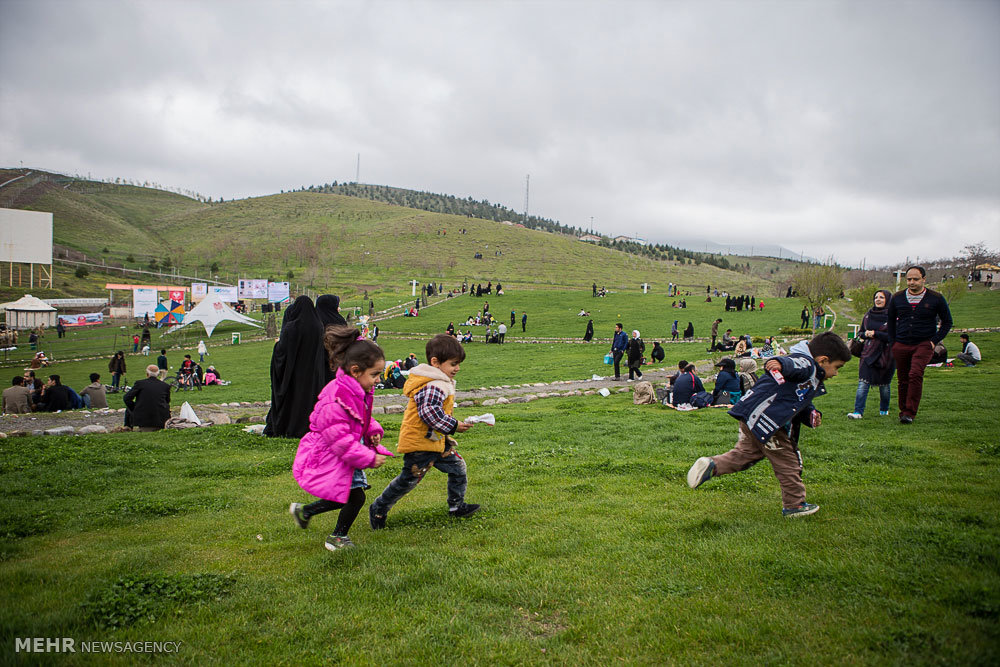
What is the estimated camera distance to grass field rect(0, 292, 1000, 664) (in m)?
2.95

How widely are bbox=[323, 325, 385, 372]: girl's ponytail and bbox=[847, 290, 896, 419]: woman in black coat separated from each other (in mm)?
8025

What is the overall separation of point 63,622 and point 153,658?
724mm

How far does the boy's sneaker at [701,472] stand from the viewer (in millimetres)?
4871

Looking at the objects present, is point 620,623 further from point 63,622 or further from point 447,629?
point 63,622

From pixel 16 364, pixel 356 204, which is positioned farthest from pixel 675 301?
pixel 356 204

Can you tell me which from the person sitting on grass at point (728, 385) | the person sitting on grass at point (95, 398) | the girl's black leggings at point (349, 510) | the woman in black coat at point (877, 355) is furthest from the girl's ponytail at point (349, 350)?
the person sitting on grass at point (95, 398)

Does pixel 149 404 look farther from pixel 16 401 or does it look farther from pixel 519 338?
pixel 519 338

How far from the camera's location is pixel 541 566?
392 cm

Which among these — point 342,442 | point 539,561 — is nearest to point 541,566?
point 539,561

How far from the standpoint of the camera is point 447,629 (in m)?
3.17

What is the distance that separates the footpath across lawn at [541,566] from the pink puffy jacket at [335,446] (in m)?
0.56

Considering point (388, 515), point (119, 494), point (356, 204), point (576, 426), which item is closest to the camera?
point (388, 515)

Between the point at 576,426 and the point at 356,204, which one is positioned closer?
the point at 576,426

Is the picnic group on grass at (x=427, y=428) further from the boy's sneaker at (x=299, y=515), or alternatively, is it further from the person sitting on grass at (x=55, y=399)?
the person sitting on grass at (x=55, y=399)
